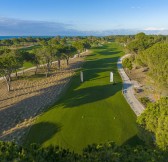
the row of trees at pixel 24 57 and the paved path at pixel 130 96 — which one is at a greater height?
the row of trees at pixel 24 57

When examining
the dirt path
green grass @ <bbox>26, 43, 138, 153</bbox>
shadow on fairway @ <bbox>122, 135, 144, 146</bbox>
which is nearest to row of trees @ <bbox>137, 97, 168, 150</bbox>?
shadow on fairway @ <bbox>122, 135, 144, 146</bbox>

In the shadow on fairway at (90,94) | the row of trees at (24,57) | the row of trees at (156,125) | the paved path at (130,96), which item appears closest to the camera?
the row of trees at (156,125)

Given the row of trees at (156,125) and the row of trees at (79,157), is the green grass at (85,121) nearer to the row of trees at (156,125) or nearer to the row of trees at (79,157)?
the row of trees at (156,125)

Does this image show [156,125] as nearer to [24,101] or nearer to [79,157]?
[79,157]

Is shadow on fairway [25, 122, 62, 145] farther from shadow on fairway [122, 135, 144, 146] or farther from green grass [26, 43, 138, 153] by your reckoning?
shadow on fairway [122, 135, 144, 146]

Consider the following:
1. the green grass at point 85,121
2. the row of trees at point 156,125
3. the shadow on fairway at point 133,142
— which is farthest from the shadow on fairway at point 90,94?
the row of trees at point 156,125
